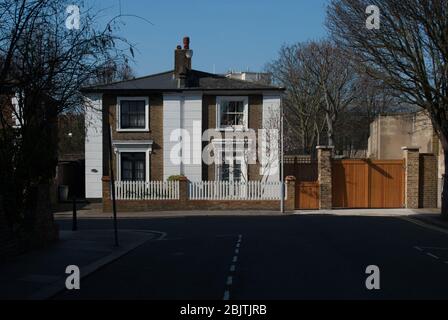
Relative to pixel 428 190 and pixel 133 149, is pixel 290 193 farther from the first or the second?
pixel 133 149

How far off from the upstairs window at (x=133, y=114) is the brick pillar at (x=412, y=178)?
46.6 feet

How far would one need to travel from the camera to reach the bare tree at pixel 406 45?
20.8 m

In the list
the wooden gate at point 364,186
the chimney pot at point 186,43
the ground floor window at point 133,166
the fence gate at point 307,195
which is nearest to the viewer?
the fence gate at point 307,195

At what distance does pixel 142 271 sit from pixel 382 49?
45.6ft

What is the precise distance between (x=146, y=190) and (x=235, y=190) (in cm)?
449

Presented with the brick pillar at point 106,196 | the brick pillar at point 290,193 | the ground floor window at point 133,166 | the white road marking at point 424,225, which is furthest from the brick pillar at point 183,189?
the white road marking at point 424,225

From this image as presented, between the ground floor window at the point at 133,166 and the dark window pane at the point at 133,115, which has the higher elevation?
the dark window pane at the point at 133,115

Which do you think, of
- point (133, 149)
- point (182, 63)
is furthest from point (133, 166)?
Result: point (182, 63)

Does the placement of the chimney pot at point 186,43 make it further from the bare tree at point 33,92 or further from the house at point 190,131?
the bare tree at point 33,92

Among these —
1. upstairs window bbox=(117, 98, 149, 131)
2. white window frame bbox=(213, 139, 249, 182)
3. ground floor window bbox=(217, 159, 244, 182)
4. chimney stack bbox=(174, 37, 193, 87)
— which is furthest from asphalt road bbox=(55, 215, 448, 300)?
chimney stack bbox=(174, 37, 193, 87)
